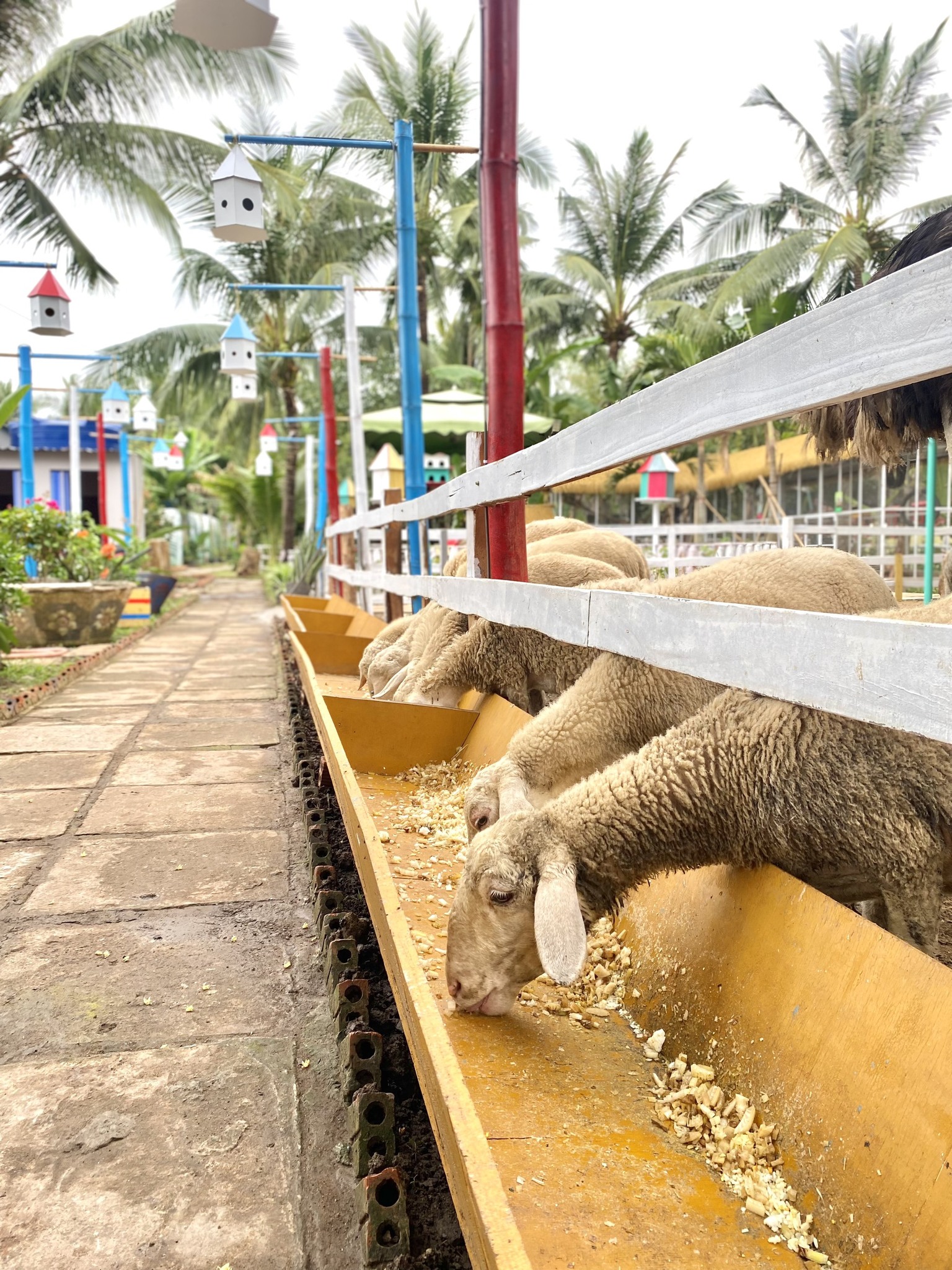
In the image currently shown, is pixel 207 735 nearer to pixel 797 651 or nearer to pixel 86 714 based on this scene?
pixel 86 714

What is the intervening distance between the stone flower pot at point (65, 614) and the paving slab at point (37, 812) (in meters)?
7.10

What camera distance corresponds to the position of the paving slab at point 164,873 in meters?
3.80

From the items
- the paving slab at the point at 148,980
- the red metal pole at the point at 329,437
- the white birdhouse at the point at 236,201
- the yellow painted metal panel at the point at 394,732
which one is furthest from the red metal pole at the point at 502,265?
the red metal pole at the point at 329,437

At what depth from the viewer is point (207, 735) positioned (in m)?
7.05

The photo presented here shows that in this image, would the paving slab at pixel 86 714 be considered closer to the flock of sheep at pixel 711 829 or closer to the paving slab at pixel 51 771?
the paving slab at pixel 51 771

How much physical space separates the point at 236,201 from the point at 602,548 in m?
4.67

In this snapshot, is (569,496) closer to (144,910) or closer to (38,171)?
(38,171)

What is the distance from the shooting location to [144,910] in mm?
3688

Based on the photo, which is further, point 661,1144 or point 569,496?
point 569,496

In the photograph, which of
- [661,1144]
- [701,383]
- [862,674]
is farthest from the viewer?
[701,383]

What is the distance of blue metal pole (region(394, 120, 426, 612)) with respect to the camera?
8.45 meters

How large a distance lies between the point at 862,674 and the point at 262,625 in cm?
1580

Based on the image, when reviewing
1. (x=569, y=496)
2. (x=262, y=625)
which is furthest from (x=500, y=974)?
(x=569, y=496)

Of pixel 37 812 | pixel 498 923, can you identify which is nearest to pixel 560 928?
pixel 498 923
